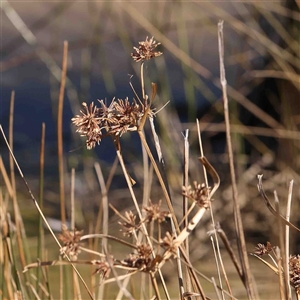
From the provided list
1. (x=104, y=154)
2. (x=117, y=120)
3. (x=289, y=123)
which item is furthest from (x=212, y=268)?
(x=117, y=120)

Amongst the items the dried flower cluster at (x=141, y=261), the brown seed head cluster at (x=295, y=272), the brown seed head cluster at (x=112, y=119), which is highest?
the brown seed head cluster at (x=112, y=119)

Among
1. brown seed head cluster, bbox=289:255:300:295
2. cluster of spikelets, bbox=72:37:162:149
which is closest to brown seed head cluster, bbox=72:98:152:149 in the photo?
cluster of spikelets, bbox=72:37:162:149

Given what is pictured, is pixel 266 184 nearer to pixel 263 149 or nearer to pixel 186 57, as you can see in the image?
pixel 263 149

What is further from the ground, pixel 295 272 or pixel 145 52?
pixel 145 52

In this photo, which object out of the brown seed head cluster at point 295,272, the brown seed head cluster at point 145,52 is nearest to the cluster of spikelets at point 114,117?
the brown seed head cluster at point 145,52

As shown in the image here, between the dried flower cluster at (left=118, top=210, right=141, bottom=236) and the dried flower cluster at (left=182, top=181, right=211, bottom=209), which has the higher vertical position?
the dried flower cluster at (left=182, top=181, right=211, bottom=209)

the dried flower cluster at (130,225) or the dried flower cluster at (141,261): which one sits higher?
the dried flower cluster at (130,225)

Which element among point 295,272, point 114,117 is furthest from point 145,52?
point 295,272

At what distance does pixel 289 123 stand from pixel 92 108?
27.6 inches

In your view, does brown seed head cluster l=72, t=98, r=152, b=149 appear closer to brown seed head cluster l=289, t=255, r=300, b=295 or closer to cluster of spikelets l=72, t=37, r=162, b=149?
cluster of spikelets l=72, t=37, r=162, b=149

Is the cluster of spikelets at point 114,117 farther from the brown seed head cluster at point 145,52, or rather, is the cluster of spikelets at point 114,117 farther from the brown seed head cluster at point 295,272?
the brown seed head cluster at point 295,272

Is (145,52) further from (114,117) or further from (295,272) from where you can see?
(295,272)

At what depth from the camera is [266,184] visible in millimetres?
1272

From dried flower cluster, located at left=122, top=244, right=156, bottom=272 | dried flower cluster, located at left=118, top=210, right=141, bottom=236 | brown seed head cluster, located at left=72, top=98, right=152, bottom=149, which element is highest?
brown seed head cluster, located at left=72, top=98, right=152, bottom=149
